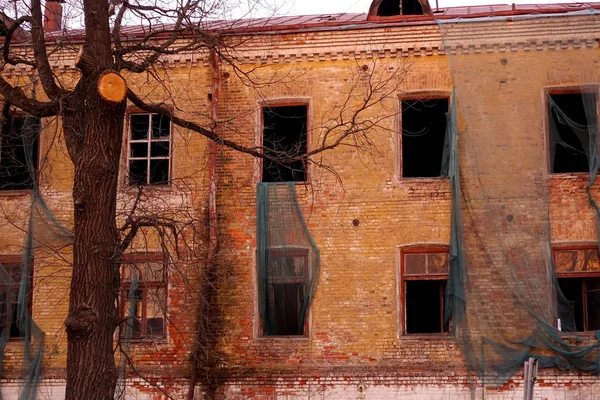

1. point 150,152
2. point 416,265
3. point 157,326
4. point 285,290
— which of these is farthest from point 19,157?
point 416,265

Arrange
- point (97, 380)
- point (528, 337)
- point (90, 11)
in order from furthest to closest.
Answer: point (528, 337), point (90, 11), point (97, 380)

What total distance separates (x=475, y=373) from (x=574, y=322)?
77.1 inches

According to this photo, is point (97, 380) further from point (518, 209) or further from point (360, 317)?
point (518, 209)

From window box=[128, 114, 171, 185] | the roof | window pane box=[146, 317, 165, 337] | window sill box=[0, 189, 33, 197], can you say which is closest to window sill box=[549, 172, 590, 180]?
the roof

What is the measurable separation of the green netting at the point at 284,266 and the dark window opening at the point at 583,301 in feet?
14.8

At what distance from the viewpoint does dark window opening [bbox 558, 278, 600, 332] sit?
1666cm

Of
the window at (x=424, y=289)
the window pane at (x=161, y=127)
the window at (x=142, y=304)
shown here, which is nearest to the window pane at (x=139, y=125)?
the window pane at (x=161, y=127)

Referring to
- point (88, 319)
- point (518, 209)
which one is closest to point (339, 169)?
point (518, 209)

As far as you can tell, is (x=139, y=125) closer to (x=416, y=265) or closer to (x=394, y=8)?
(x=394, y=8)

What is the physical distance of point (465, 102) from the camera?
17.5 meters

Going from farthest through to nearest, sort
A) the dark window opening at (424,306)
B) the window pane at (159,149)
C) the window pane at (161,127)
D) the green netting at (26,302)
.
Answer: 1. the window pane at (161,127)
2. the window pane at (159,149)
3. the green netting at (26,302)
4. the dark window opening at (424,306)

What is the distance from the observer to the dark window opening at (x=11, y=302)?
59.2ft

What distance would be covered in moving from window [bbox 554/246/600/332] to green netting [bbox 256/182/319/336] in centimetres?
441

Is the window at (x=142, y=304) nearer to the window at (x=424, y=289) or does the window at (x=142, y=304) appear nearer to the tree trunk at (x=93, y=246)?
the window at (x=424, y=289)
